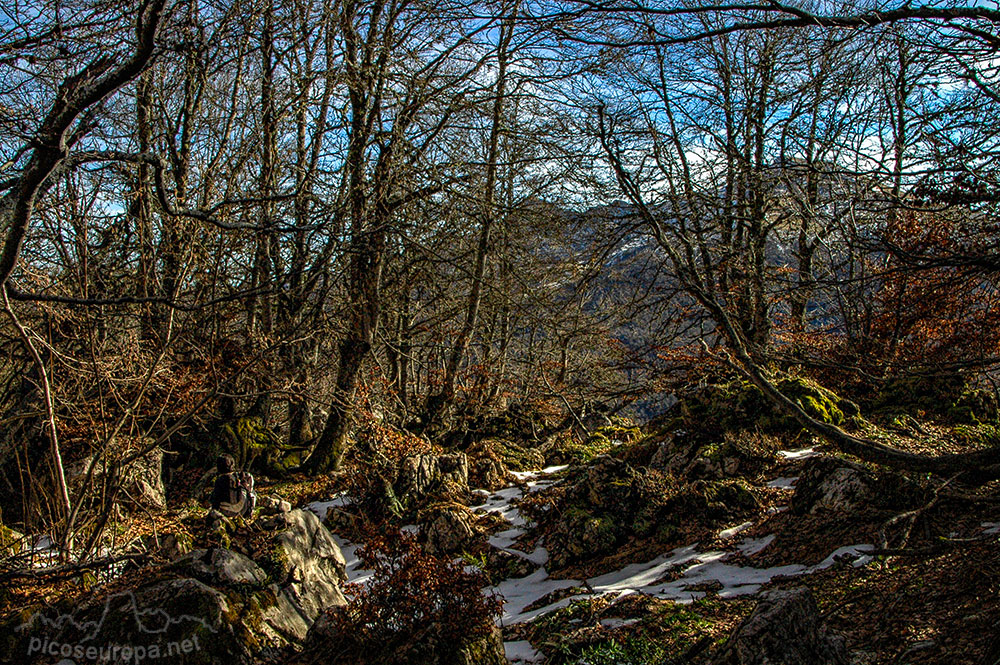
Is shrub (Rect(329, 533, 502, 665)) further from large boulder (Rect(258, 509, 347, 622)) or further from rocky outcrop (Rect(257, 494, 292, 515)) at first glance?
rocky outcrop (Rect(257, 494, 292, 515))

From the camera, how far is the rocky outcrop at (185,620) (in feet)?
11.7

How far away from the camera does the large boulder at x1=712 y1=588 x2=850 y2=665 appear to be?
7.98ft

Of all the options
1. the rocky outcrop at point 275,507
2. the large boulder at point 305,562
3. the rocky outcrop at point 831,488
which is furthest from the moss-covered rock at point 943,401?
the rocky outcrop at point 275,507

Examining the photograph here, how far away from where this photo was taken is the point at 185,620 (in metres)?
3.64

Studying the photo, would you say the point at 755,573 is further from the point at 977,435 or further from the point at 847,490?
the point at 977,435

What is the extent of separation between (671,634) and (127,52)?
4.81 metres

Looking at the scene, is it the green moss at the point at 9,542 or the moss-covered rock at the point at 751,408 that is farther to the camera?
the moss-covered rock at the point at 751,408

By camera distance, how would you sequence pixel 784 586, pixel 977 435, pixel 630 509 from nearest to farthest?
pixel 784 586, pixel 630 509, pixel 977 435

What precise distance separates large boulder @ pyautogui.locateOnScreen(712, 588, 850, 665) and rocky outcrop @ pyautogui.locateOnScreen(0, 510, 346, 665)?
2.94 metres

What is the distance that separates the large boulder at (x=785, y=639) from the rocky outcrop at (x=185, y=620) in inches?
116

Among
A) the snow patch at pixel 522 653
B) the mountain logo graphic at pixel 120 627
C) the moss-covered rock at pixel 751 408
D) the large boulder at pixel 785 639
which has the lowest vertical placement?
the snow patch at pixel 522 653

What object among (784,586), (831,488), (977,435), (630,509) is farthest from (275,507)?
(977,435)

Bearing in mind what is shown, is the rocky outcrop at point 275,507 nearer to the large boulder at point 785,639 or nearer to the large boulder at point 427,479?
the large boulder at point 427,479

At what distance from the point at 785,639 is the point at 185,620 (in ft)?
11.4
